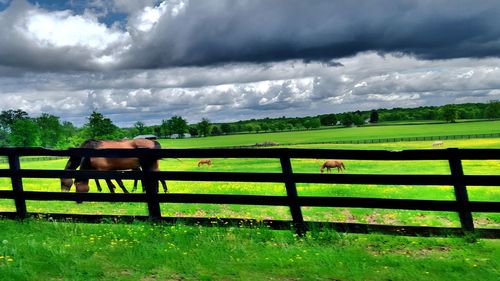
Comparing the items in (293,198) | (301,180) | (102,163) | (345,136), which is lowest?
(345,136)

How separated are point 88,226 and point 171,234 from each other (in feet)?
7.00

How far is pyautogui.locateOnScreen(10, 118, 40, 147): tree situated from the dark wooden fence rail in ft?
395

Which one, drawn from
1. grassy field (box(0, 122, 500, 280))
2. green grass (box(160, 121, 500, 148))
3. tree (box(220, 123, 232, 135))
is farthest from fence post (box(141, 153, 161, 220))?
tree (box(220, 123, 232, 135))

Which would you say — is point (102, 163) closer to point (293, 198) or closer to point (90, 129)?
point (293, 198)

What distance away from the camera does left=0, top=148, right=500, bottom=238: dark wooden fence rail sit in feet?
25.9

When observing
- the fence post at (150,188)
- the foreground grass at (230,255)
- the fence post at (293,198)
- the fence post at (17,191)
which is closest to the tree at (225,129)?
the fence post at (17,191)

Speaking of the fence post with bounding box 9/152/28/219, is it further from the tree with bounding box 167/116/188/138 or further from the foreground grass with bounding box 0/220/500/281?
the tree with bounding box 167/116/188/138

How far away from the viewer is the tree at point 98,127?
108 metres

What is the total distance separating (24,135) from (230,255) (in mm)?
127465

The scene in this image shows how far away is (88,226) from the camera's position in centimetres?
923

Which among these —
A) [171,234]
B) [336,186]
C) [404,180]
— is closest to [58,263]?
[171,234]

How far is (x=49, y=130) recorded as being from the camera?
13288 centimetres

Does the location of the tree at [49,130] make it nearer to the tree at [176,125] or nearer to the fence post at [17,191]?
the tree at [176,125]

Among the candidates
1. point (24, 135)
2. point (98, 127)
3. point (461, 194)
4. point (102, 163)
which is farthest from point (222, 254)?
point (24, 135)
